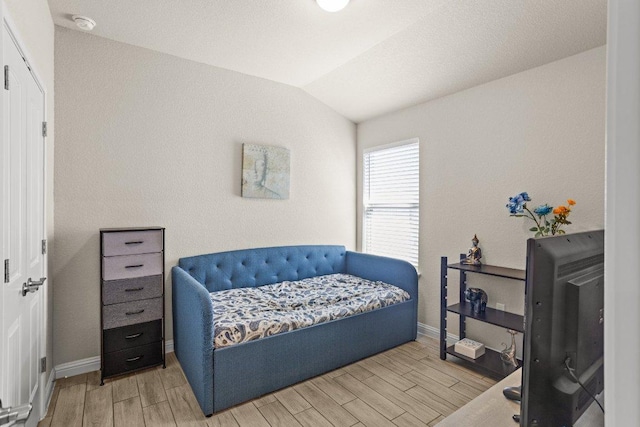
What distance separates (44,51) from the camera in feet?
7.23

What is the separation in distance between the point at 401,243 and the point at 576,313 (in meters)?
3.14

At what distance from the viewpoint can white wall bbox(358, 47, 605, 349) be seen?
95.9 inches

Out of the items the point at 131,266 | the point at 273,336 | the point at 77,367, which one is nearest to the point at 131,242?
the point at 131,266

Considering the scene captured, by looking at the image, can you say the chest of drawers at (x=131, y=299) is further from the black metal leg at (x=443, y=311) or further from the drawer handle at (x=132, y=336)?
the black metal leg at (x=443, y=311)

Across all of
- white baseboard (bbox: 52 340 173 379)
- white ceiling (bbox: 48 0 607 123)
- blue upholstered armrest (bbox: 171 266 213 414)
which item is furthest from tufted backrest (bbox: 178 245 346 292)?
white ceiling (bbox: 48 0 607 123)

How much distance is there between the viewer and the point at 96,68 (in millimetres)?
2719

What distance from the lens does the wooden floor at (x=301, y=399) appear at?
211cm

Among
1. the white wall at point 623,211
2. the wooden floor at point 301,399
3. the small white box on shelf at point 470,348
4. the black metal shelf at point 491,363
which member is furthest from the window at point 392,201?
the white wall at point 623,211

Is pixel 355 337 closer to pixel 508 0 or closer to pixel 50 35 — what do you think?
pixel 508 0

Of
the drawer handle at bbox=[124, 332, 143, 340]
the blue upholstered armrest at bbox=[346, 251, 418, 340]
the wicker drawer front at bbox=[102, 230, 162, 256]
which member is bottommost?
the drawer handle at bbox=[124, 332, 143, 340]

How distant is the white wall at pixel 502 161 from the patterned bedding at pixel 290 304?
77 cm

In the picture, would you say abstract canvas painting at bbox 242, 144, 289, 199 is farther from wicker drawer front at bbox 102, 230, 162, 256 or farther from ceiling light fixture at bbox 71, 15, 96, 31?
ceiling light fixture at bbox 71, 15, 96, 31

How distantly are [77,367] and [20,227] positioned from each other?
1.58 metres

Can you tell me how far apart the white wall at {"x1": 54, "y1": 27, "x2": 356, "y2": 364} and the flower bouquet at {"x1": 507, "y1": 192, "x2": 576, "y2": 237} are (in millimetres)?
2150
